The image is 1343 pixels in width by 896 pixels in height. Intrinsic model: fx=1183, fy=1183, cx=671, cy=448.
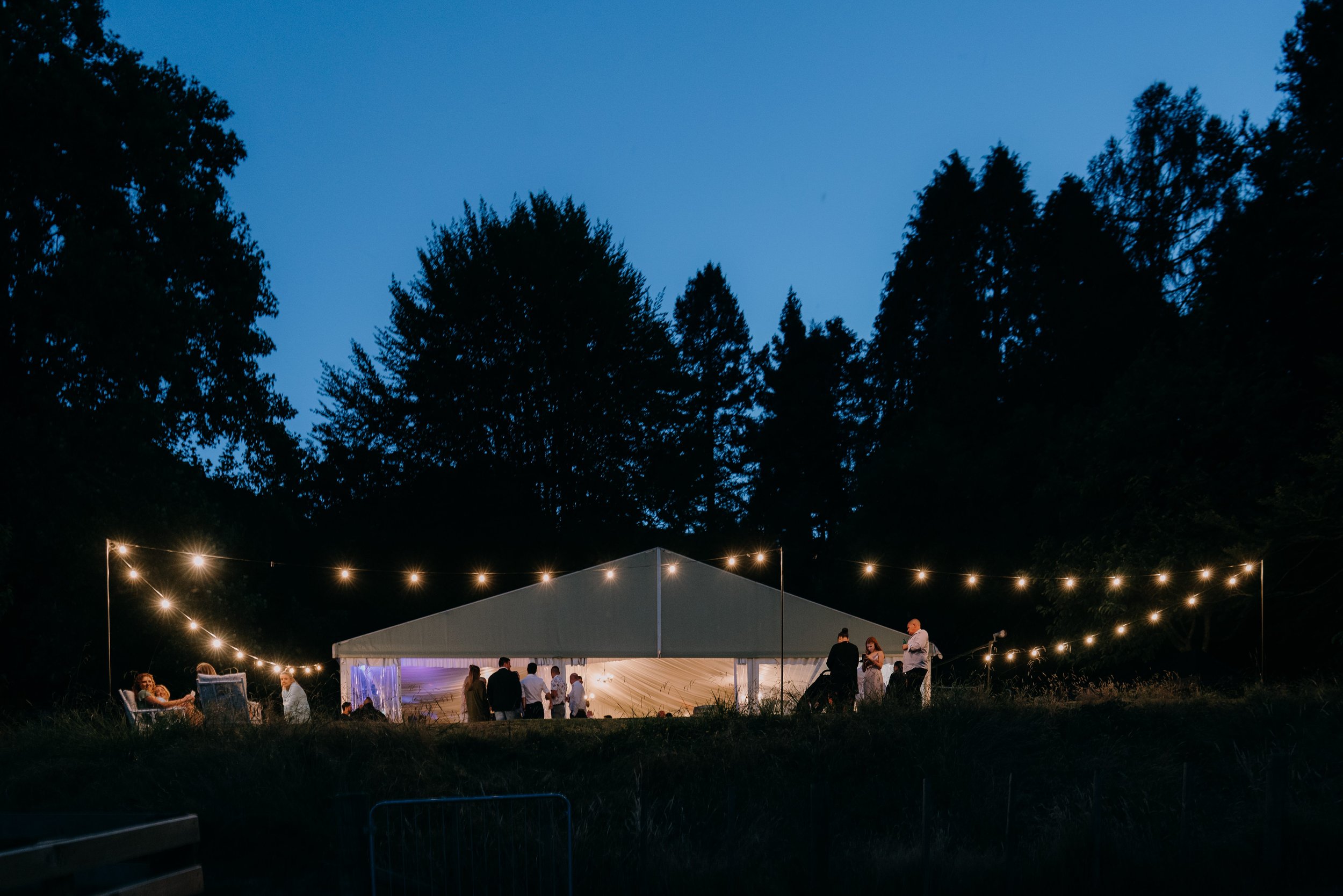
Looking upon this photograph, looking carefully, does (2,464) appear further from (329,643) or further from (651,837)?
(651,837)

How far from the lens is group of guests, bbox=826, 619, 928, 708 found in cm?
1137

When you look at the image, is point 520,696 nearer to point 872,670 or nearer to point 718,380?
point 872,670

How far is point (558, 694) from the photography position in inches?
558

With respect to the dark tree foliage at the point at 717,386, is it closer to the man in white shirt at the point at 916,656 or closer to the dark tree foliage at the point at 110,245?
the dark tree foliage at the point at 110,245

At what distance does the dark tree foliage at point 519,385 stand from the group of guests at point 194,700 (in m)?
14.3

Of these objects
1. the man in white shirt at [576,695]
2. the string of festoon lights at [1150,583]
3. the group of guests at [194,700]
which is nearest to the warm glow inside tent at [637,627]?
the man in white shirt at [576,695]

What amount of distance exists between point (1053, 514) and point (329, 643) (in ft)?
53.5

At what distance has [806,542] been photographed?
35.3 meters

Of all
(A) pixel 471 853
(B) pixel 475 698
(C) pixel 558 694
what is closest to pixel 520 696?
(B) pixel 475 698

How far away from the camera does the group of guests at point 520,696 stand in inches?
497

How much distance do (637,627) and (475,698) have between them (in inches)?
95.1

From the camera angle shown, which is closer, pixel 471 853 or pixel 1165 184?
pixel 471 853

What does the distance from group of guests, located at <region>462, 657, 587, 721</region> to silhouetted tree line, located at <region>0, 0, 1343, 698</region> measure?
6251mm

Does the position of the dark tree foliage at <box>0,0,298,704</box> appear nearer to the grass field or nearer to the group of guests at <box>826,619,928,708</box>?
the grass field
